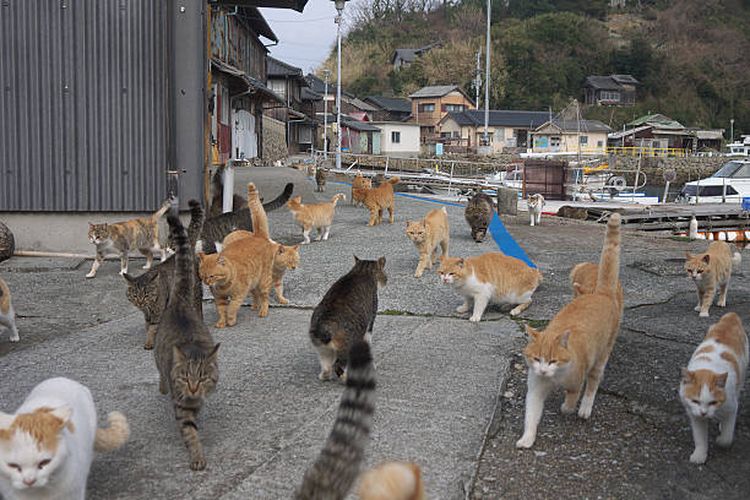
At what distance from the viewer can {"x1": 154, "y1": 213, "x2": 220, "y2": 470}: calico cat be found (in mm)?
3369

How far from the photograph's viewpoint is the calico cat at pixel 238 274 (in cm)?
555

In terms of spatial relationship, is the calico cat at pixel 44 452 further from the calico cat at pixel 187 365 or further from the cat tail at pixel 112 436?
the calico cat at pixel 187 365

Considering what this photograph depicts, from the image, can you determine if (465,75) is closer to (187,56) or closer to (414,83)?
(414,83)

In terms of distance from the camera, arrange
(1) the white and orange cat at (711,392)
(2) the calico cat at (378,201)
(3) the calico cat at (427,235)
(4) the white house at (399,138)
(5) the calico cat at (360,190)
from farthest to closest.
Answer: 1. (4) the white house at (399,138)
2. (5) the calico cat at (360,190)
3. (2) the calico cat at (378,201)
4. (3) the calico cat at (427,235)
5. (1) the white and orange cat at (711,392)

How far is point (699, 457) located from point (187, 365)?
2515 mm

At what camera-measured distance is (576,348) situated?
3.74 m

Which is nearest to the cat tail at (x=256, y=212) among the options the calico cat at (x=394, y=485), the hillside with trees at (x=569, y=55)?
the calico cat at (x=394, y=485)

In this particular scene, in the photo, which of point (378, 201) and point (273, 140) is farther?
point (273, 140)

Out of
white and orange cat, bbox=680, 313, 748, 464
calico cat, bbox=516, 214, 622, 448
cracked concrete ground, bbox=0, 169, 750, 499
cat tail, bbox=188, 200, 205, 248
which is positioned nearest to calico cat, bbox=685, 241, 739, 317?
cracked concrete ground, bbox=0, 169, 750, 499

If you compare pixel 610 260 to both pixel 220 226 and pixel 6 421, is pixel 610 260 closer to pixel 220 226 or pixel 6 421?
pixel 6 421

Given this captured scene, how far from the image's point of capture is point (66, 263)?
8273 mm

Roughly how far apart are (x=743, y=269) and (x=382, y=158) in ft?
113

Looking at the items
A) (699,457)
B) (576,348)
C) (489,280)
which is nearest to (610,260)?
→ (576,348)

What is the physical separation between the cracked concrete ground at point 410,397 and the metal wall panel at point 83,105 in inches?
56.6
